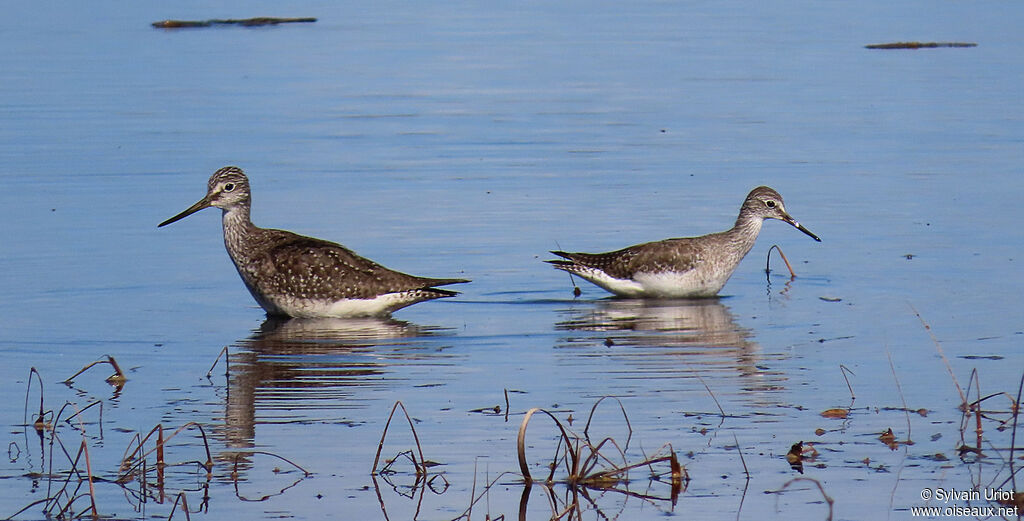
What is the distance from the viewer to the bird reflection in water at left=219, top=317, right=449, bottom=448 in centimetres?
980

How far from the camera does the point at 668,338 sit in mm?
12305

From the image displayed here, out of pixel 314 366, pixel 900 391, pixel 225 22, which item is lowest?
pixel 900 391

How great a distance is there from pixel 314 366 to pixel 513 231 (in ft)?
16.1

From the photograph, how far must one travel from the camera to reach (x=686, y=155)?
19641mm

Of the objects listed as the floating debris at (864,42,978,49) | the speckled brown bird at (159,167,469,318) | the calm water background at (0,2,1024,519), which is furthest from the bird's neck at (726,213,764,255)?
the floating debris at (864,42,978,49)

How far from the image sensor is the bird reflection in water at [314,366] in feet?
32.2

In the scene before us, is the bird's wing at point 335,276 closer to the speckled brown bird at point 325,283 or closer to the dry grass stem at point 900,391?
the speckled brown bird at point 325,283

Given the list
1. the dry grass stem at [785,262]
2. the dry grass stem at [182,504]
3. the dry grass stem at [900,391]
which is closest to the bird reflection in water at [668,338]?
the dry grass stem at [900,391]

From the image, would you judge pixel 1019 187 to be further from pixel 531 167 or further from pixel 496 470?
pixel 496 470

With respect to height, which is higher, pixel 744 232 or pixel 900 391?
pixel 744 232

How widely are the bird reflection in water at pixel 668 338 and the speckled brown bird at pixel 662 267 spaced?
113mm

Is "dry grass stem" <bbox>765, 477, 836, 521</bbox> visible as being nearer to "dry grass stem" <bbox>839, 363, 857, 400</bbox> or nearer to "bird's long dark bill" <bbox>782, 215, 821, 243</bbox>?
"dry grass stem" <bbox>839, 363, 857, 400</bbox>

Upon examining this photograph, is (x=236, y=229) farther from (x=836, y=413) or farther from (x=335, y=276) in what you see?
(x=836, y=413)

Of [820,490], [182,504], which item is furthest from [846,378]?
A: [182,504]
